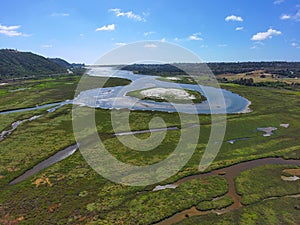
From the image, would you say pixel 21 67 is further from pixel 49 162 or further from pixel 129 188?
pixel 129 188

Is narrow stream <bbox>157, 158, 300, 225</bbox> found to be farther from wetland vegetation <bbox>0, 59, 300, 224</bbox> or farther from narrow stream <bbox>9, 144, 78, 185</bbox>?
narrow stream <bbox>9, 144, 78, 185</bbox>

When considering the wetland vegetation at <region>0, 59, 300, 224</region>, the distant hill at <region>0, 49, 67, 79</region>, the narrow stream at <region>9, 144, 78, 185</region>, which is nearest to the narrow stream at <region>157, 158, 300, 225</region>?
the wetland vegetation at <region>0, 59, 300, 224</region>

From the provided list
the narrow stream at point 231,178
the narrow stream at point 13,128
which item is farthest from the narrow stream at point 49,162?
the narrow stream at point 231,178

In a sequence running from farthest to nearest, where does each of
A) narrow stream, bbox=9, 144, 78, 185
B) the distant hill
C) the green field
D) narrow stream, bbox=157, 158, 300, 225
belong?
the distant hill
narrow stream, bbox=9, 144, 78, 185
narrow stream, bbox=157, 158, 300, 225
the green field

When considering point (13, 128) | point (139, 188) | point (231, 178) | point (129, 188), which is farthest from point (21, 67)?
point (231, 178)

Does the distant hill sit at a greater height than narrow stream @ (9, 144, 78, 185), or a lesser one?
greater

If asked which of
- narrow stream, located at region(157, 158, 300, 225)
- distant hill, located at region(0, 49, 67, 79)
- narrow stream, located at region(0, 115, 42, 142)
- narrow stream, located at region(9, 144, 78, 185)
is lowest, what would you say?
narrow stream, located at region(157, 158, 300, 225)

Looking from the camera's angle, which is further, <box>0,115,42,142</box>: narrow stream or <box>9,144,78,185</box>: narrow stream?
<box>0,115,42,142</box>: narrow stream

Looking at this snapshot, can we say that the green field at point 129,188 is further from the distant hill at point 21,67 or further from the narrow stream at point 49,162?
the distant hill at point 21,67

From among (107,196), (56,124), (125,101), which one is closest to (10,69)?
(125,101)

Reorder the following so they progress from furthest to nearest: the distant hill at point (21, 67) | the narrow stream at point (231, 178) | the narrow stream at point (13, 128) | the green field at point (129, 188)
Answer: the distant hill at point (21, 67), the narrow stream at point (13, 128), the narrow stream at point (231, 178), the green field at point (129, 188)

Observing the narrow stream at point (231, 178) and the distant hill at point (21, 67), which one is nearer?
the narrow stream at point (231, 178)

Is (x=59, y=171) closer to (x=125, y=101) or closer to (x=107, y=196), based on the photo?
(x=107, y=196)
